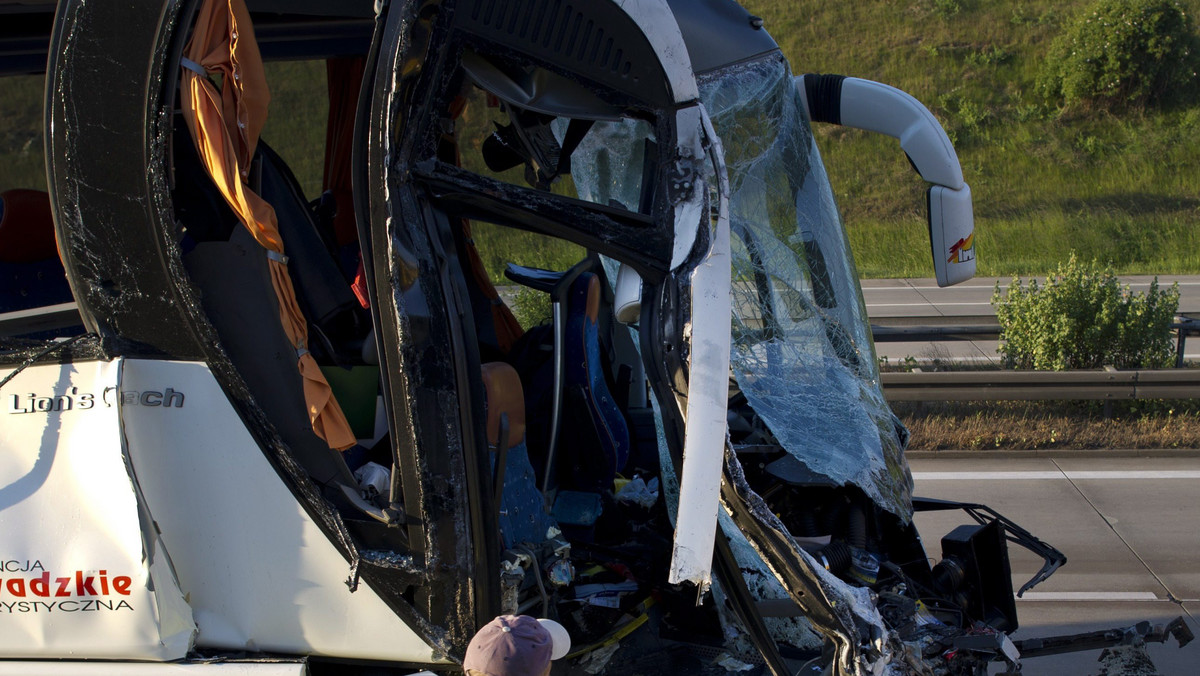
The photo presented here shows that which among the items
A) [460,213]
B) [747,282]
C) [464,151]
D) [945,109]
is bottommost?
[747,282]

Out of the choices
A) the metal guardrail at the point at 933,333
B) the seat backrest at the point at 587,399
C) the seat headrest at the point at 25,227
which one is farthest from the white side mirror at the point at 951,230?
the metal guardrail at the point at 933,333

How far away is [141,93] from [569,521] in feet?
6.72

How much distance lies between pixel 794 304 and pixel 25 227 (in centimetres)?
309

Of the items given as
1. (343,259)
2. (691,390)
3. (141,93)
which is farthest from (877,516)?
(141,93)

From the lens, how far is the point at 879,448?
11.0 feet

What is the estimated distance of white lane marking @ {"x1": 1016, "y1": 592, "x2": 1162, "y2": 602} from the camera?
5.37 metres

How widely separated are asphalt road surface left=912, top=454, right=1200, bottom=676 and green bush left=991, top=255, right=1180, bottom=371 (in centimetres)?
111

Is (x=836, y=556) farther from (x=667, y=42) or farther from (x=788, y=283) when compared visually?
(x=667, y=42)

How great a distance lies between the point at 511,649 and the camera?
2041 millimetres

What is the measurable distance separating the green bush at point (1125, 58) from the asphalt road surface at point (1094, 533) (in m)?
19.9

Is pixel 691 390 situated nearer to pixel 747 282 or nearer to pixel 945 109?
pixel 747 282

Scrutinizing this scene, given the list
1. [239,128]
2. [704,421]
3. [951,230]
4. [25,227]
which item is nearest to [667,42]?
[704,421]

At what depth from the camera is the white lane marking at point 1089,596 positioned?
17.6ft

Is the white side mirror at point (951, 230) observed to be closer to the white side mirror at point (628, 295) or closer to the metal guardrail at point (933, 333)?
the white side mirror at point (628, 295)
